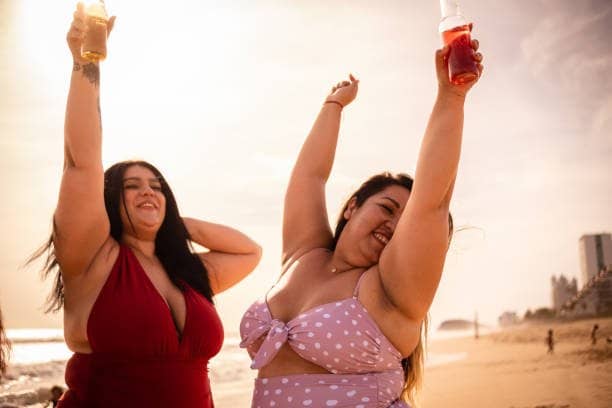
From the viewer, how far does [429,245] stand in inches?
106

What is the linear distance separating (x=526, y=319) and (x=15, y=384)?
52234 millimetres

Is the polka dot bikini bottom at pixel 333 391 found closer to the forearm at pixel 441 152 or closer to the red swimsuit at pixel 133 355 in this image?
the red swimsuit at pixel 133 355

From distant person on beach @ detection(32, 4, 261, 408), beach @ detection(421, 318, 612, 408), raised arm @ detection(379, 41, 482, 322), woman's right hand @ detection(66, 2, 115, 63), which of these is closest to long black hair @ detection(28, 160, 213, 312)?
distant person on beach @ detection(32, 4, 261, 408)

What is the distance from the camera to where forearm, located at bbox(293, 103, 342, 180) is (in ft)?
12.7

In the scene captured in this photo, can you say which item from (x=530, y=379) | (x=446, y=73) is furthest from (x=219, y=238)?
(x=530, y=379)

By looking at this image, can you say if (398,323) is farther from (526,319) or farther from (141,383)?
(526,319)

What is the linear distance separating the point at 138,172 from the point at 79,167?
724mm

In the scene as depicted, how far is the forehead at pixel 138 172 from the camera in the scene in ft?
12.3

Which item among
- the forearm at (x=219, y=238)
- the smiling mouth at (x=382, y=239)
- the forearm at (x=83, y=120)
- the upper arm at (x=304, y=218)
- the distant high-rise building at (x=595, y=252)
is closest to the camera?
the forearm at (x=83, y=120)

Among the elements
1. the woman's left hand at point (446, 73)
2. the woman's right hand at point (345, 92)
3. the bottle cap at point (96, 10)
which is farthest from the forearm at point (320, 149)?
the bottle cap at point (96, 10)

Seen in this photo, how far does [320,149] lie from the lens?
12.8ft

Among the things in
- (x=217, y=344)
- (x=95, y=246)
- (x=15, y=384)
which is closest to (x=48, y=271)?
(x=95, y=246)

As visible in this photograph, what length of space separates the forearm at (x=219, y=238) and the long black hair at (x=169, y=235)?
17 cm

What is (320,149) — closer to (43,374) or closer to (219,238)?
(219,238)
